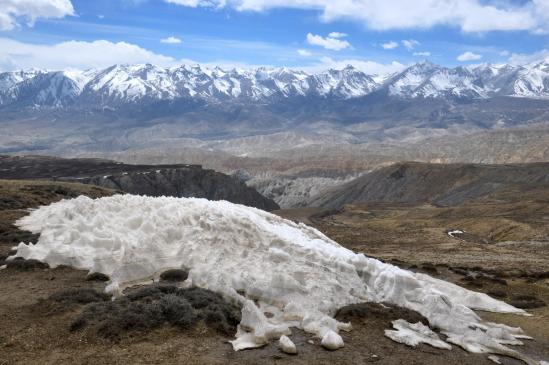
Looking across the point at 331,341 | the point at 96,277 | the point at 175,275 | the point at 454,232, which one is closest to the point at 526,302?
the point at 331,341

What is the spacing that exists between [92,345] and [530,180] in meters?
140

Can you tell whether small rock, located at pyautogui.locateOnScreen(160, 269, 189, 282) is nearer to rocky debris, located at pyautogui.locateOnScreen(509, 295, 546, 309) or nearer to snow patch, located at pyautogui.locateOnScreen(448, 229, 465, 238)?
rocky debris, located at pyautogui.locateOnScreen(509, 295, 546, 309)

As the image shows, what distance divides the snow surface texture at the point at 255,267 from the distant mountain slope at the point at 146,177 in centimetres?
8751

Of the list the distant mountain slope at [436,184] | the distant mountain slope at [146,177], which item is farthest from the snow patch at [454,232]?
the distant mountain slope at [146,177]

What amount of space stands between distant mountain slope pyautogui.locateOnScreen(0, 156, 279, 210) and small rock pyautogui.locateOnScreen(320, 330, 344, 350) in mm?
98504

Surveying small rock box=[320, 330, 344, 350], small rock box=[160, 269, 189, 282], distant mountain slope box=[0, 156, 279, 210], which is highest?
small rock box=[320, 330, 344, 350]

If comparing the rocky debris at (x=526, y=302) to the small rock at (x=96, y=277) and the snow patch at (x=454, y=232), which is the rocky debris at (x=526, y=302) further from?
the snow patch at (x=454, y=232)

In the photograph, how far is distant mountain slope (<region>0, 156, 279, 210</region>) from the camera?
365 ft

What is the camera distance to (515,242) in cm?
5969

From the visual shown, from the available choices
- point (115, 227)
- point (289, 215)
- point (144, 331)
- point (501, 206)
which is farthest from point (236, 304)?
point (289, 215)

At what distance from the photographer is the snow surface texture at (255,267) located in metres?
15.6

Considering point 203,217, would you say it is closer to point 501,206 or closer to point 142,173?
point 501,206

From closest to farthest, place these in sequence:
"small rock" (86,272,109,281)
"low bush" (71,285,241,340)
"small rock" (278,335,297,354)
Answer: "small rock" (278,335,297,354)
"low bush" (71,285,241,340)
"small rock" (86,272,109,281)

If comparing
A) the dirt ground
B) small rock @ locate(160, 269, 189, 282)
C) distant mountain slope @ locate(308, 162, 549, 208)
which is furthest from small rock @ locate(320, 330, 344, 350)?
distant mountain slope @ locate(308, 162, 549, 208)
